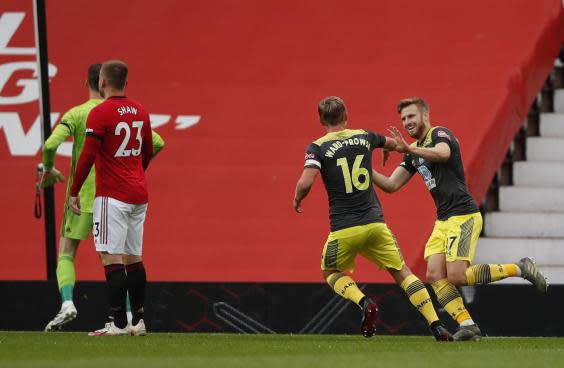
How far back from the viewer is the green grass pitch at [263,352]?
6.40 meters

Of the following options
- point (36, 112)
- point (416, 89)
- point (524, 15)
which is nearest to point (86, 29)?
point (36, 112)

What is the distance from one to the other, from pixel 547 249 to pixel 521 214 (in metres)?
0.55

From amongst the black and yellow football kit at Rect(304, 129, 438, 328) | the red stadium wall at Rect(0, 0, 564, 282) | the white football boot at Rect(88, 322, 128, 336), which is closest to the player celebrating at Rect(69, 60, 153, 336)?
the white football boot at Rect(88, 322, 128, 336)

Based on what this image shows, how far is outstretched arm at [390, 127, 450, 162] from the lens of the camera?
8.35 meters

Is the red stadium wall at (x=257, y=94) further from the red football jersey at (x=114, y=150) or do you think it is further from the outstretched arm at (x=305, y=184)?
the red football jersey at (x=114, y=150)

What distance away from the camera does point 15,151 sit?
475 inches

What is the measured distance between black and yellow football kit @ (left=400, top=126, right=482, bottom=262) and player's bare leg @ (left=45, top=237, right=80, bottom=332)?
2.52 meters

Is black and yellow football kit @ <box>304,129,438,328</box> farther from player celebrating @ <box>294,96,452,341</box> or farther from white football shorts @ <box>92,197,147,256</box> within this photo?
white football shorts @ <box>92,197,147,256</box>

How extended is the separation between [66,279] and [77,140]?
0.99 metres

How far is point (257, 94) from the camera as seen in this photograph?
40.3 ft

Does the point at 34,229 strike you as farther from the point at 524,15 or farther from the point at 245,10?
the point at 524,15

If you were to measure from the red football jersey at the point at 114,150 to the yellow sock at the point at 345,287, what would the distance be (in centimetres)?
139

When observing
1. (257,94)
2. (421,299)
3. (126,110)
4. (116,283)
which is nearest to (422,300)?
(421,299)

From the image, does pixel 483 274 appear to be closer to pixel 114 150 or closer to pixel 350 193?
pixel 350 193
